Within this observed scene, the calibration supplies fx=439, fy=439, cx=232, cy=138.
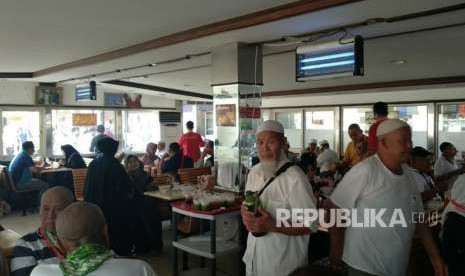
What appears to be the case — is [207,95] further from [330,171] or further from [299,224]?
[299,224]

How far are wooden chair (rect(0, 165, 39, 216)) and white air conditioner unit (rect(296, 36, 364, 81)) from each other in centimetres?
571

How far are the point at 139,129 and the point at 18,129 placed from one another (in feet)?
10.6

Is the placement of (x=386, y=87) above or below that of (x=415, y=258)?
above

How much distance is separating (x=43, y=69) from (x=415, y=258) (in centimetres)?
754

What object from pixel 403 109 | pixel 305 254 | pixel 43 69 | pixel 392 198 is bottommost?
pixel 305 254

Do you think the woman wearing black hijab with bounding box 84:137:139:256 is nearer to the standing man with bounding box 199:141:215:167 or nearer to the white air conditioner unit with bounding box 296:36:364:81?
the white air conditioner unit with bounding box 296:36:364:81

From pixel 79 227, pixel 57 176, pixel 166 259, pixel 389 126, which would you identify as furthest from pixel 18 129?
pixel 389 126

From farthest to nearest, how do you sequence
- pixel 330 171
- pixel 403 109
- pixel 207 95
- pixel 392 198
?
1. pixel 207 95
2. pixel 403 109
3. pixel 330 171
4. pixel 392 198

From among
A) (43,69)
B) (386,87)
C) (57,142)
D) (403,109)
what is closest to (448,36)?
(386,87)

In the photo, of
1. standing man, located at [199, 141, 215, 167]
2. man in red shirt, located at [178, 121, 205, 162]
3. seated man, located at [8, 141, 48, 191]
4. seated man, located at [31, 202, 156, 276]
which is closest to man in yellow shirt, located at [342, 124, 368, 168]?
standing man, located at [199, 141, 215, 167]

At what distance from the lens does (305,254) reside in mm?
2453

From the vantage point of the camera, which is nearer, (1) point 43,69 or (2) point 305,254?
(2) point 305,254

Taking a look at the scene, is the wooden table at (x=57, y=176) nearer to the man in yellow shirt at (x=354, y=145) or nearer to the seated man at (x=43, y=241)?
the man in yellow shirt at (x=354, y=145)

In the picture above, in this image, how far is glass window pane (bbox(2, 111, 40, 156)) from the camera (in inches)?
392
